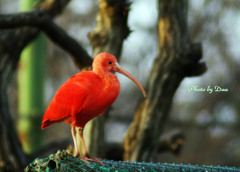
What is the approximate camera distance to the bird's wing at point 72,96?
6.63 ft

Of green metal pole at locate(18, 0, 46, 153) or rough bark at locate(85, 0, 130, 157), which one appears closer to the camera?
rough bark at locate(85, 0, 130, 157)

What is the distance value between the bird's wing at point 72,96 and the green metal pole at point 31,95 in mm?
3470

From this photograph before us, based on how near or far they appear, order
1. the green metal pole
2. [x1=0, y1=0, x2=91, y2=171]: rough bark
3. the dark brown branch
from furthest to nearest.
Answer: the green metal pole, [x1=0, y1=0, x2=91, y2=171]: rough bark, the dark brown branch

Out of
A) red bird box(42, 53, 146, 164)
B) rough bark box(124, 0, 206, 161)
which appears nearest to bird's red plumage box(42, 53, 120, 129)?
red bird box(42, 53, 146, 164)

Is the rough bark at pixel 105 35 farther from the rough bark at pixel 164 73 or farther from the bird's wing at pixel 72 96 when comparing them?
the bird's wing at pixel 72 96

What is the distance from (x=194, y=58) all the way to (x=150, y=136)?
0.92 m

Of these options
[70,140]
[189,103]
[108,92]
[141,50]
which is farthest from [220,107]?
[108,92]

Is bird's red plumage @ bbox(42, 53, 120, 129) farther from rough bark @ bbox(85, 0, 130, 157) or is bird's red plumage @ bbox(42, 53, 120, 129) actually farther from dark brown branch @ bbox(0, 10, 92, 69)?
rough bark @ bbox(85, 0, 130, 157)

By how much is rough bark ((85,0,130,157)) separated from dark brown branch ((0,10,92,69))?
21 centimetres

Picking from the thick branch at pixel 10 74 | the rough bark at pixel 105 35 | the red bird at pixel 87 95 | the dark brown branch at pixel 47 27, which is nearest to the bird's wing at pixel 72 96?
the red bird at pixel 87 95

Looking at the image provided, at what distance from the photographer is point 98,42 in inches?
142

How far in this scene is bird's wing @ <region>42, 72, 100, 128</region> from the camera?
2020 millimetres

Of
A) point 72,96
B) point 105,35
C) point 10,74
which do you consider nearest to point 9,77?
point 10,74

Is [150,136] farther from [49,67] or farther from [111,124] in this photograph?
[49,67]
